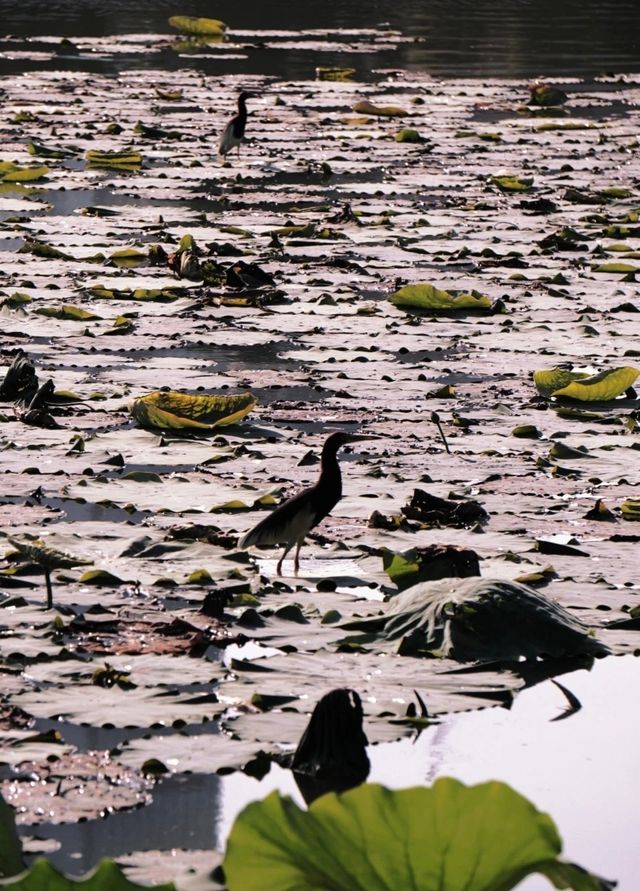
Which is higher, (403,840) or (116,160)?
(403,840)

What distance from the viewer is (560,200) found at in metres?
9.98

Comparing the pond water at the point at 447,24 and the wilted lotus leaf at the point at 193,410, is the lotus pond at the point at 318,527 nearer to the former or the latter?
the wilted lotus leaf at the point at 193,410

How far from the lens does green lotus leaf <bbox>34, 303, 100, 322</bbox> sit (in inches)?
256

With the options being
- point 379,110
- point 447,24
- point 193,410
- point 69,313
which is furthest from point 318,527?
point 447,24

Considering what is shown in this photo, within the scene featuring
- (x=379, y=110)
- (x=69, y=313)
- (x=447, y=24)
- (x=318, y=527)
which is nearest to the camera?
(x=318, y=527)

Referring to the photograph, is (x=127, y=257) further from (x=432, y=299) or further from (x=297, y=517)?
(x=297, y=517)

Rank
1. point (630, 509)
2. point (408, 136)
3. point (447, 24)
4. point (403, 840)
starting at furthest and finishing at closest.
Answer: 1. point (447, 24)
2. point (408, 136)
3. point (630, 509)
4. point (403, 840)

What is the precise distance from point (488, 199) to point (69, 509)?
6.19 m

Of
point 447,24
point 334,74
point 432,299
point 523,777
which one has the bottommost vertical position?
point 447,24

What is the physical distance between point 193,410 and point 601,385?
1246 millimetres

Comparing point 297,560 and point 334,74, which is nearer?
point 297,560

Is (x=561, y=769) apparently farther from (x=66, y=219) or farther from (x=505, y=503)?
(x=66, y=219)

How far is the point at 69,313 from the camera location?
21.5 feet

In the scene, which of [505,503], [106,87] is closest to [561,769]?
[505,503]
